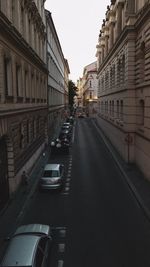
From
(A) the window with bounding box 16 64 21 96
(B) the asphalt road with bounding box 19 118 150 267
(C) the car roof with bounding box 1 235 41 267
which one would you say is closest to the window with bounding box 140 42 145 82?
(B) the asphalt road with bounding box 19 118 150 267

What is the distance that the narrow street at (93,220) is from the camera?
1318cm

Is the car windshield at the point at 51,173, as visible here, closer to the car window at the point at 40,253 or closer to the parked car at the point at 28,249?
the parked car at the point at 28,249

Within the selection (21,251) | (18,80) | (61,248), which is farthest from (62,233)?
(18,80)

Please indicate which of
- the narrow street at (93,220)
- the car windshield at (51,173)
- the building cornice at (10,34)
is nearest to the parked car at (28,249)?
the narrow street at (93,220)

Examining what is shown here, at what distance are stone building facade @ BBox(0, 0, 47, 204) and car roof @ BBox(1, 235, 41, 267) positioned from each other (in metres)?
7.48

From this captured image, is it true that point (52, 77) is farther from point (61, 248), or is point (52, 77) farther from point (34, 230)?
point (34, 230)

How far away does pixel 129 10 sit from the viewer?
28000mm

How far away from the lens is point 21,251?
34.4 ft

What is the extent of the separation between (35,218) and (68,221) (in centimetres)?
166

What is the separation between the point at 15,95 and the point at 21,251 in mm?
12613

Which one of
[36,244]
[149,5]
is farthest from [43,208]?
[149,5]

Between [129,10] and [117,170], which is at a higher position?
[129,10]

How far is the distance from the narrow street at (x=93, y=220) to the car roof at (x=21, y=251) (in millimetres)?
1842

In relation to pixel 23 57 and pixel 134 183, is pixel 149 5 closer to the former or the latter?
pixel 23 57
